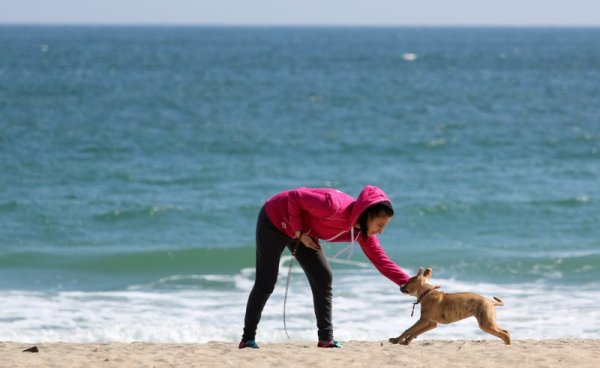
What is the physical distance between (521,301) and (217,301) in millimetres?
3469

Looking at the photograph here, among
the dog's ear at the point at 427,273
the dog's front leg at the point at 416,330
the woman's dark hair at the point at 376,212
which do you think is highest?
the woman's dark hair at the point at 376,212

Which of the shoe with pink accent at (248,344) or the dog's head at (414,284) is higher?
the dog's head at (414,284)

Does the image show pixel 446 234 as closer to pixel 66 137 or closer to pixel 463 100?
pixel 66 137

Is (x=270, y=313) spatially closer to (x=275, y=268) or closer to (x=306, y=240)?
(x=275, y=268)

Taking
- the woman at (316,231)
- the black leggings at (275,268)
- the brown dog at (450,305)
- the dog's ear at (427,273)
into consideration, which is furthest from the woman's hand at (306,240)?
the dog's ear at (427,273)

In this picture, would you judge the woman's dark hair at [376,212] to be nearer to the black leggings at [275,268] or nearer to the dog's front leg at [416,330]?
the black leggings at [275,268]

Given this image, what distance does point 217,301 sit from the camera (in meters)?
11.9

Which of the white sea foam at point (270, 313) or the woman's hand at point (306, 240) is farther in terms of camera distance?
the white sea foam at point (270, 313)

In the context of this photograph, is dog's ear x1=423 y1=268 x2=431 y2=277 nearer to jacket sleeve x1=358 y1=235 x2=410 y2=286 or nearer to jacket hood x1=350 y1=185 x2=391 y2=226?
jacket sleeve x1=358 y1=235 x2=410 y2=286

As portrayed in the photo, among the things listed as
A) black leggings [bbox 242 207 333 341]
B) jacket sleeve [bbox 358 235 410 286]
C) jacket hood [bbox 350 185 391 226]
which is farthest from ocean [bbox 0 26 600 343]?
jacket hood [bbox 350 185 391 226]

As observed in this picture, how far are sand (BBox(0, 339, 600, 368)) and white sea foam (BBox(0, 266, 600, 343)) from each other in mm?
2325

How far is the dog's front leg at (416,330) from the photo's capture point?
272 inches

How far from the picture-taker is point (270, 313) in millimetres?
10867

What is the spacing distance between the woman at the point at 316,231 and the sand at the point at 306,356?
292 millimetres
